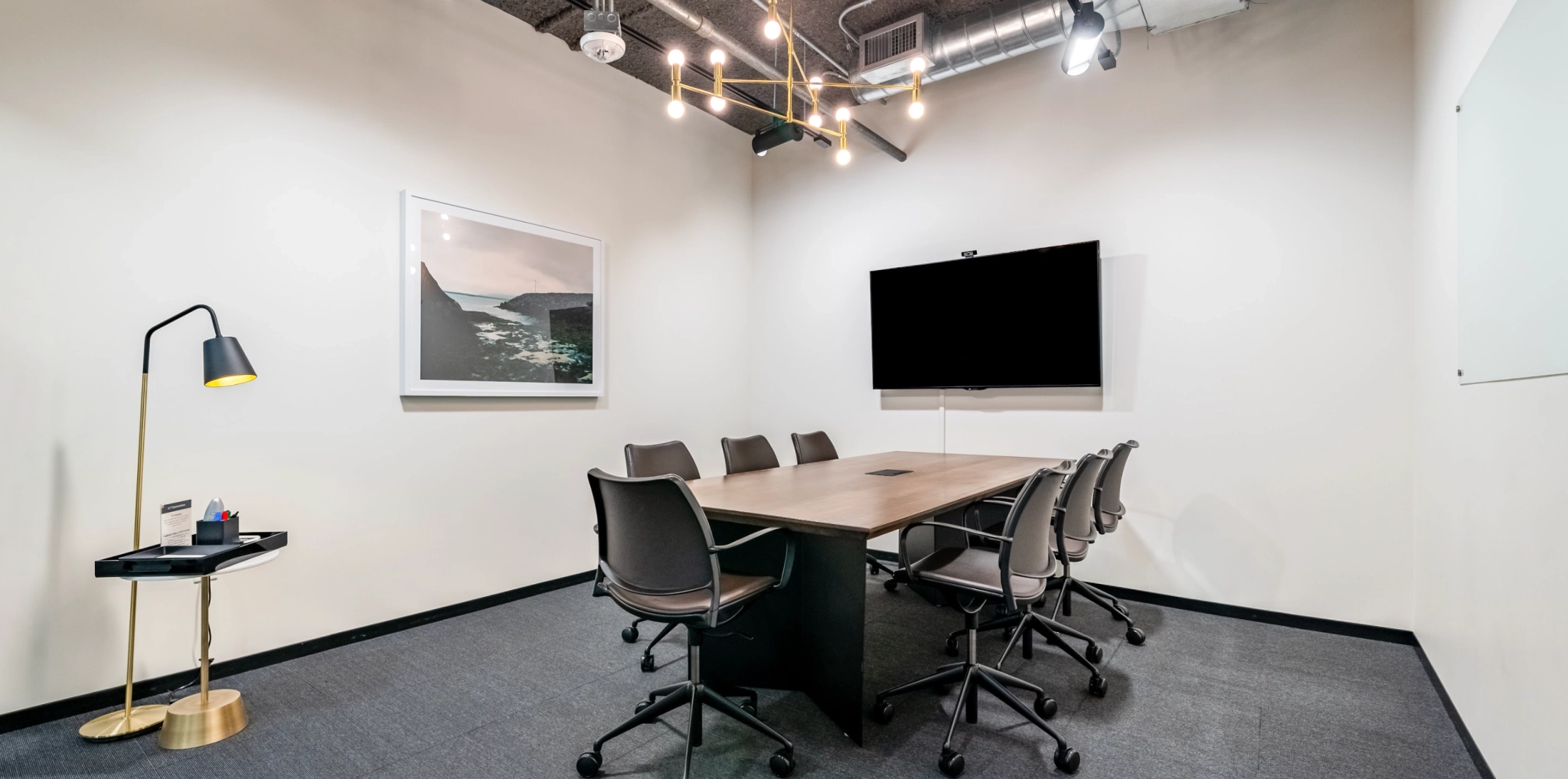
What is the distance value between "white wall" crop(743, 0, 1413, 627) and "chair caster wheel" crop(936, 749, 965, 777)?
A: 248 cm

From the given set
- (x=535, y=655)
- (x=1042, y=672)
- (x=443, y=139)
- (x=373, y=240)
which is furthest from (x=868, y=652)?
(x=443, y=139)

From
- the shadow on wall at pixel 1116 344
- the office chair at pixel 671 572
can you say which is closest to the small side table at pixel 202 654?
the office chair at pixel 671 572

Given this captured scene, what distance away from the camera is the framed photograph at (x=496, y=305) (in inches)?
139

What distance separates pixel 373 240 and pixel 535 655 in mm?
2279

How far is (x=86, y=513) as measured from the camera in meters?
2.55

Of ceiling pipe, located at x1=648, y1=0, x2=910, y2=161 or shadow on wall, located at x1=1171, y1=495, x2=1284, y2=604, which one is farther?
shadow on wall, located at x1=1171, y1=495, x2=1284, y2=604

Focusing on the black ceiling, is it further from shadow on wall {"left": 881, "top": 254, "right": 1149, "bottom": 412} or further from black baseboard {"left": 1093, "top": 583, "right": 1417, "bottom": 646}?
black baseboard {"left": 1093, "top": 583, "right": 1417, "bottom": 646}

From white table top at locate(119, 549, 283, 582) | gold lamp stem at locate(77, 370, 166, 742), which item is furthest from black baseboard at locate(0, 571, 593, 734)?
white table top at locate(119, 549, 283, 582)

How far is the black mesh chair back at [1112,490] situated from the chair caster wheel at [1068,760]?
1.41 m

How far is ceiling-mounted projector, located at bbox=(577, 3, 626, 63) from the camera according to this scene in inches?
103

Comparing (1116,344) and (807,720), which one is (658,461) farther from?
(1116,344)

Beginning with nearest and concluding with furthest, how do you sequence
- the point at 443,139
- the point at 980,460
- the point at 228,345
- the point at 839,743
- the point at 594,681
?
the point at 839,743 → the point at 228,345 → the point at 594,681 → the point at 443,139 → the point at 980,460

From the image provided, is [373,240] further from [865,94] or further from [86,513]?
[865,94]

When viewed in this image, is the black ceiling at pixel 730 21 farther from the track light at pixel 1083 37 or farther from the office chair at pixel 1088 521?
the office chair at pixel 1088 521
